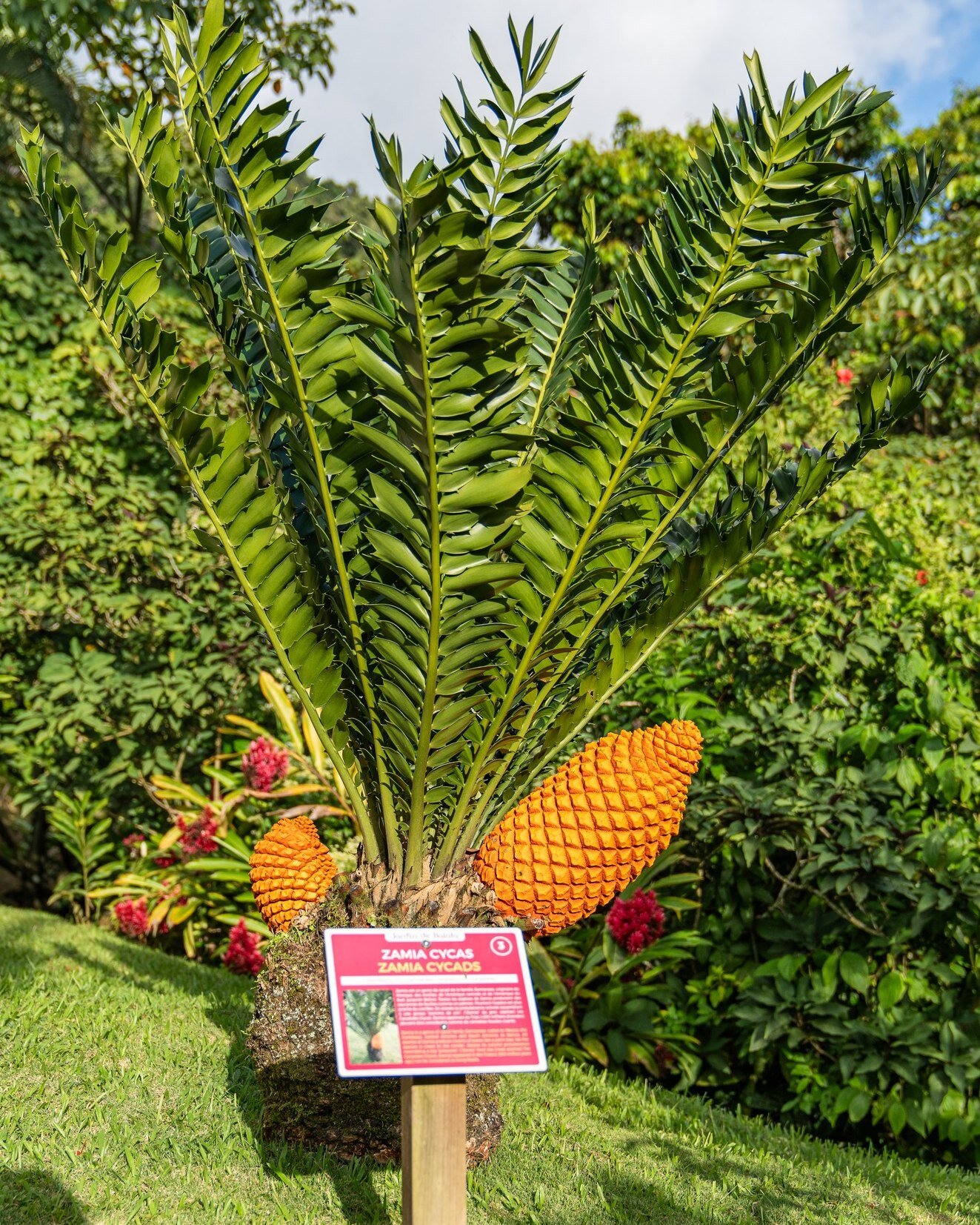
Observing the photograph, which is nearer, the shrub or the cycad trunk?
the cycad trunk

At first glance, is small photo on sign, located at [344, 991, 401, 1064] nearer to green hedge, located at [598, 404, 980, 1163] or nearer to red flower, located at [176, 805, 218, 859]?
green hedge, located at [598, 404, 980, 1163]

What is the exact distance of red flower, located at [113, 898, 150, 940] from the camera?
5.66 meters

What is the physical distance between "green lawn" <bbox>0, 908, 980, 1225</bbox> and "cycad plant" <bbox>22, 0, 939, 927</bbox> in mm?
798

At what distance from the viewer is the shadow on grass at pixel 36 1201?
2.48 meters

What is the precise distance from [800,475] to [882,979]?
2.28 meters

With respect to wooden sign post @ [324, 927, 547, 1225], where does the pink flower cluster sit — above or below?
below

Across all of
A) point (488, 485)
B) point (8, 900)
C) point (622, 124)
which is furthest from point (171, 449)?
point (622, 124)

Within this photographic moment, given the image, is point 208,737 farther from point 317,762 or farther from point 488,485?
point 488,485

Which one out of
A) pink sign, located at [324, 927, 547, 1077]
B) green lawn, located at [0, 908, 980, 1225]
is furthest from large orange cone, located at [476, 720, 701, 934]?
green lawn, located at [0, 908, 980, 1225]

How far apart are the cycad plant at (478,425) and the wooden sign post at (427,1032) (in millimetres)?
530

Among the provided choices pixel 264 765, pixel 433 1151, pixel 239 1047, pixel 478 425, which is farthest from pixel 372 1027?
pixel 264 765

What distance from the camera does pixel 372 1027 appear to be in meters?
2.15

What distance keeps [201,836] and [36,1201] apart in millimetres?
3042

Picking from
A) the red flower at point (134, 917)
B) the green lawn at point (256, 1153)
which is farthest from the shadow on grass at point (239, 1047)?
the red flower at point (134, 917)
